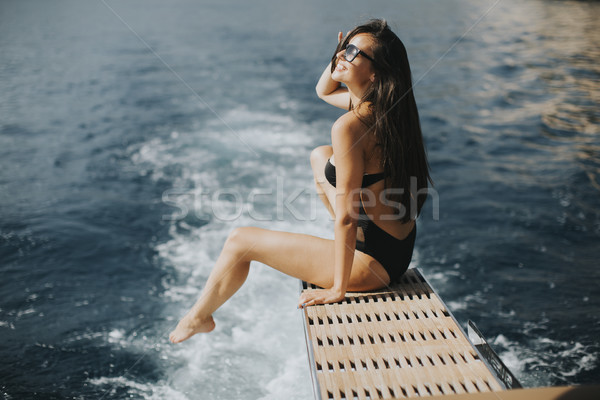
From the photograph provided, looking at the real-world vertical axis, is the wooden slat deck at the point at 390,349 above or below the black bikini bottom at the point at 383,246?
below

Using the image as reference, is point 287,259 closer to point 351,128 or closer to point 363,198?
point 363,198

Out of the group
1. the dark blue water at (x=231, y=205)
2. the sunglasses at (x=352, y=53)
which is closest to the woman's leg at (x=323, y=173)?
the sunglasses at (x=352, y=53)

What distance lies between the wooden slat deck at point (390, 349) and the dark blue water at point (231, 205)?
3.57ft

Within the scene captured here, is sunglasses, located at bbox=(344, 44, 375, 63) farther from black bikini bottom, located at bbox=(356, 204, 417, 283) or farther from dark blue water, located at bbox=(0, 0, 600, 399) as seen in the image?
dark blue water, located at bbox=(0, 0, 600, 399)

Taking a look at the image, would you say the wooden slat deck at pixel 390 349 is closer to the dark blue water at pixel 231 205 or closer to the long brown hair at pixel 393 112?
the long brown hair at pixel 393 112

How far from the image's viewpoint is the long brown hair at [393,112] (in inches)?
99.0

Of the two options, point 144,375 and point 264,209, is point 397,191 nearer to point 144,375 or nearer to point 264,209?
point 144,375

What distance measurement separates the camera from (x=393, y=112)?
253 cm

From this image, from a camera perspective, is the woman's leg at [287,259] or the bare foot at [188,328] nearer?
the woman's leg at [287,259]

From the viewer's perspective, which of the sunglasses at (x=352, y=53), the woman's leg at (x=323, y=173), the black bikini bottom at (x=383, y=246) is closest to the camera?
the sunglasses at (x=352, y=53)

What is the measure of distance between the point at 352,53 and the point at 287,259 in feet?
4.21

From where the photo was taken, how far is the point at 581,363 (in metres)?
3.71

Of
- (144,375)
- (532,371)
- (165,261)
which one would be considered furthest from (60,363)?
(532,371)

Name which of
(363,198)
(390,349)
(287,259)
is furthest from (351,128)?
(390,349)
